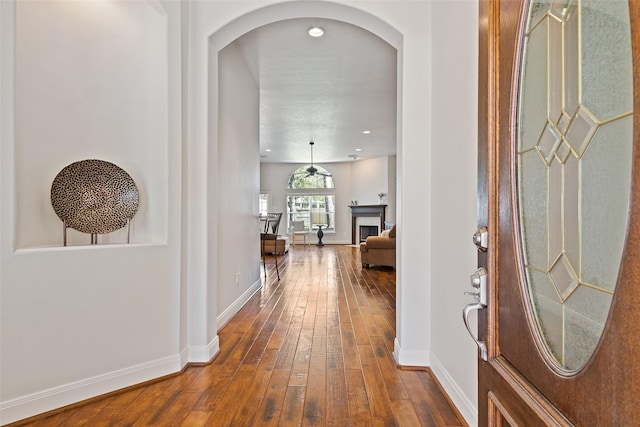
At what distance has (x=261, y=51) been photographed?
3537 mm

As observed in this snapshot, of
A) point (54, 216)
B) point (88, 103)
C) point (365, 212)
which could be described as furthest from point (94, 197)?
point (365, 212)

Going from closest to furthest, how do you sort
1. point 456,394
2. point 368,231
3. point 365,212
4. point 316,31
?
point 456,394, point 316,31, point 365,212, point 368,231

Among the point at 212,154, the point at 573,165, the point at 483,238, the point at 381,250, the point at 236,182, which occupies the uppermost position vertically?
the point at 212,154

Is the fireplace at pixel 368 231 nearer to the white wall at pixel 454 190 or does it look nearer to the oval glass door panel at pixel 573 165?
the white wall at pixel 454 190

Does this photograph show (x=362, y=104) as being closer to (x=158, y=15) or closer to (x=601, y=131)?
(x=158, y=15)

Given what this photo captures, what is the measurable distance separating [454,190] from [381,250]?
447cm

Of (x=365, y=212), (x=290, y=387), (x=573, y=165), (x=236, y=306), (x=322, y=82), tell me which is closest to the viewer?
(x=573, y=165)

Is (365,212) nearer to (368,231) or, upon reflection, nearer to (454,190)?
(368,231)

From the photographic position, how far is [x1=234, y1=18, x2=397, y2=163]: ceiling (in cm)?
327

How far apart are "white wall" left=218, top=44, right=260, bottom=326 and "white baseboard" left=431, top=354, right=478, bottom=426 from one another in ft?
5.06

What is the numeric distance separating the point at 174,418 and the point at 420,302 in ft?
5.21

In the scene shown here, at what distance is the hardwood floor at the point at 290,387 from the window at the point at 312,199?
8650 millimetres

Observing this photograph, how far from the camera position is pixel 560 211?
612 millimetres

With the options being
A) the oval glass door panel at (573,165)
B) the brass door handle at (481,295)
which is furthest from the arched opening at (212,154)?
the oval glass door panel at (573,165)
